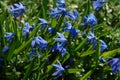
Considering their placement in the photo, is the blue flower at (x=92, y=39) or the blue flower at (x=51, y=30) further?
the blue flower at (x=51, y=30)

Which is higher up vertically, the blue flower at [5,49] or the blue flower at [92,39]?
the blue flower at [92,39]

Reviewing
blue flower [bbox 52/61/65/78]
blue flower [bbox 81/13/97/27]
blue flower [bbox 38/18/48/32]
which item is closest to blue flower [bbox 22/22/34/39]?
blue flower [bbox 38/18/48/32]

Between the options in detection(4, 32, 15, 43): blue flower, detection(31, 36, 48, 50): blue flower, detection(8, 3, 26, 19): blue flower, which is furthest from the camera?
detection(8, 3, 26, 19): blue flower

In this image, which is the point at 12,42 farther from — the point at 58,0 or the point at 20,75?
the point at 58,0

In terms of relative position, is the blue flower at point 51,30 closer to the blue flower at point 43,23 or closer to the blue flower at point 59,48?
the blue flower at point 43,23

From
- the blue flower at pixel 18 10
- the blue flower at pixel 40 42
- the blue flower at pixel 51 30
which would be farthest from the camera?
the blue flower at pixel 51 30

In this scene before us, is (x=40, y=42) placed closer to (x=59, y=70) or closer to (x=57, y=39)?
(x=57, y=39)

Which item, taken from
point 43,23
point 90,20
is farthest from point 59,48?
point 90,20

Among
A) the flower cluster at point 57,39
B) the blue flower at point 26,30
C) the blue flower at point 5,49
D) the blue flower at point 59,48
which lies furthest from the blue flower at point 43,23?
the blue flower at point 5,49

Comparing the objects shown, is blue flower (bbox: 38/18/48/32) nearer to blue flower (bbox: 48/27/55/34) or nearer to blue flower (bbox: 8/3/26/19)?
blue flower (bbox: 48/27/55/34)

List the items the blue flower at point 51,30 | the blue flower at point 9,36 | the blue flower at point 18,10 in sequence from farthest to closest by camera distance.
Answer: the blue flower at point 51,30, the blue flower at point 18,10, the blue flower at point 9,36

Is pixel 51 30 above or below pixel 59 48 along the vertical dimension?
above

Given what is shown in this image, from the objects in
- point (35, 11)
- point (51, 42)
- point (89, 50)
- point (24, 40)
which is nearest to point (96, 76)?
point (89, 50)
